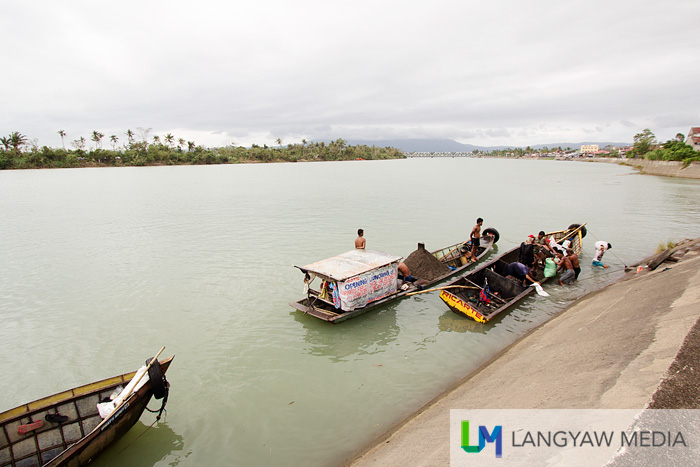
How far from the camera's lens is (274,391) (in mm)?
8312

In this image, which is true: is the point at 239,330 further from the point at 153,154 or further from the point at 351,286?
the point at 153,154

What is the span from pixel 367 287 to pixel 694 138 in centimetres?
12276

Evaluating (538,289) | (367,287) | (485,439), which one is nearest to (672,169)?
(538,289)

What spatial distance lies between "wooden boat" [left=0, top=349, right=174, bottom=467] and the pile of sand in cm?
956

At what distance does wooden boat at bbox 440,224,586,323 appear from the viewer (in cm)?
1088

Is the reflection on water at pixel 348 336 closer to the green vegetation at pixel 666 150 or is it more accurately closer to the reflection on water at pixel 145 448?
the reflection on water at pixel 145 448

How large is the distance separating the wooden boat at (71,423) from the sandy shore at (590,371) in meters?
4.14

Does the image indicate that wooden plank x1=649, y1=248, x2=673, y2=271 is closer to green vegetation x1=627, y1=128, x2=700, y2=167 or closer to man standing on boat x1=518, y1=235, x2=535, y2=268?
man standing on boat x1=518, y1=235, x2=535, y2=268

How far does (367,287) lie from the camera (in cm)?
1091

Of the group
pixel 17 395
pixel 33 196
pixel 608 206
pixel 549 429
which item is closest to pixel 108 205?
pixel 33 196

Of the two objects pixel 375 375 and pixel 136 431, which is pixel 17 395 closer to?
pixel 136 431

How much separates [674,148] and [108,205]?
103391 millimetres

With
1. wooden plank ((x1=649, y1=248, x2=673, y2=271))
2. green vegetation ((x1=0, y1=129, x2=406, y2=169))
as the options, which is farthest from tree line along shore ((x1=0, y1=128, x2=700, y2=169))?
wooden plank ((x1=649, y1=248, x2=673, y2=271))

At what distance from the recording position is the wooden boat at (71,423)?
5793mm
